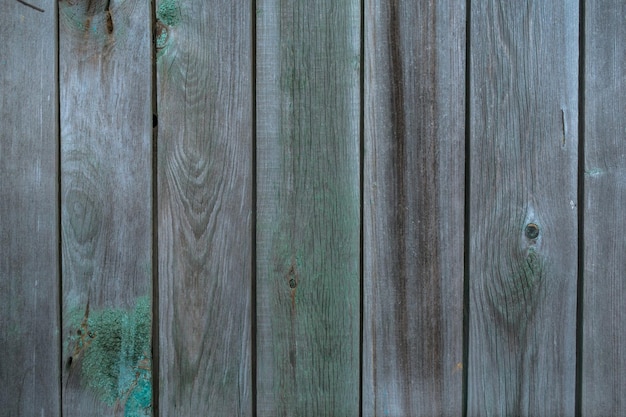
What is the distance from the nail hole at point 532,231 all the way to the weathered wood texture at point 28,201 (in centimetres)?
106

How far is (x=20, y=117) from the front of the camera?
3.17 ft

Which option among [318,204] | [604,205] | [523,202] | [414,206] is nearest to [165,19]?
[318,204]

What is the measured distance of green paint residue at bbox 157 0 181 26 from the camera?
963 millimetres

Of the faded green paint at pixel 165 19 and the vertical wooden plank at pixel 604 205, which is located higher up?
the faded green paint at pixel 165 19

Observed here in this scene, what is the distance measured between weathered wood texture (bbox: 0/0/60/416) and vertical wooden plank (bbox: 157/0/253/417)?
25 centimetres

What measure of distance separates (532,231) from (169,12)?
95 centimetres

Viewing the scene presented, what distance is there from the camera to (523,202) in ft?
3.15

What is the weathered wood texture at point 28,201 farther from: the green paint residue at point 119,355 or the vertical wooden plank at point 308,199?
the vertical wooden plank at point 308,199

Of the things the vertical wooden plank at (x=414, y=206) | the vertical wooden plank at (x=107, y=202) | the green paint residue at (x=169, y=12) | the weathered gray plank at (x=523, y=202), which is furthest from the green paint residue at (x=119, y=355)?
the weathered gray plank at (x=523, y=202)

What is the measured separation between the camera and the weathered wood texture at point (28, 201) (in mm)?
965

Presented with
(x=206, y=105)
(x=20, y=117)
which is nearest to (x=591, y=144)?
(x=206, y=105)

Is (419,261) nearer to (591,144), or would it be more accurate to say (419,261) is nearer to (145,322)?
(591,144)

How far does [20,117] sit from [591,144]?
1275mm

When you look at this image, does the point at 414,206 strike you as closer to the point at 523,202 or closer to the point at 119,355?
the point at 523,202
